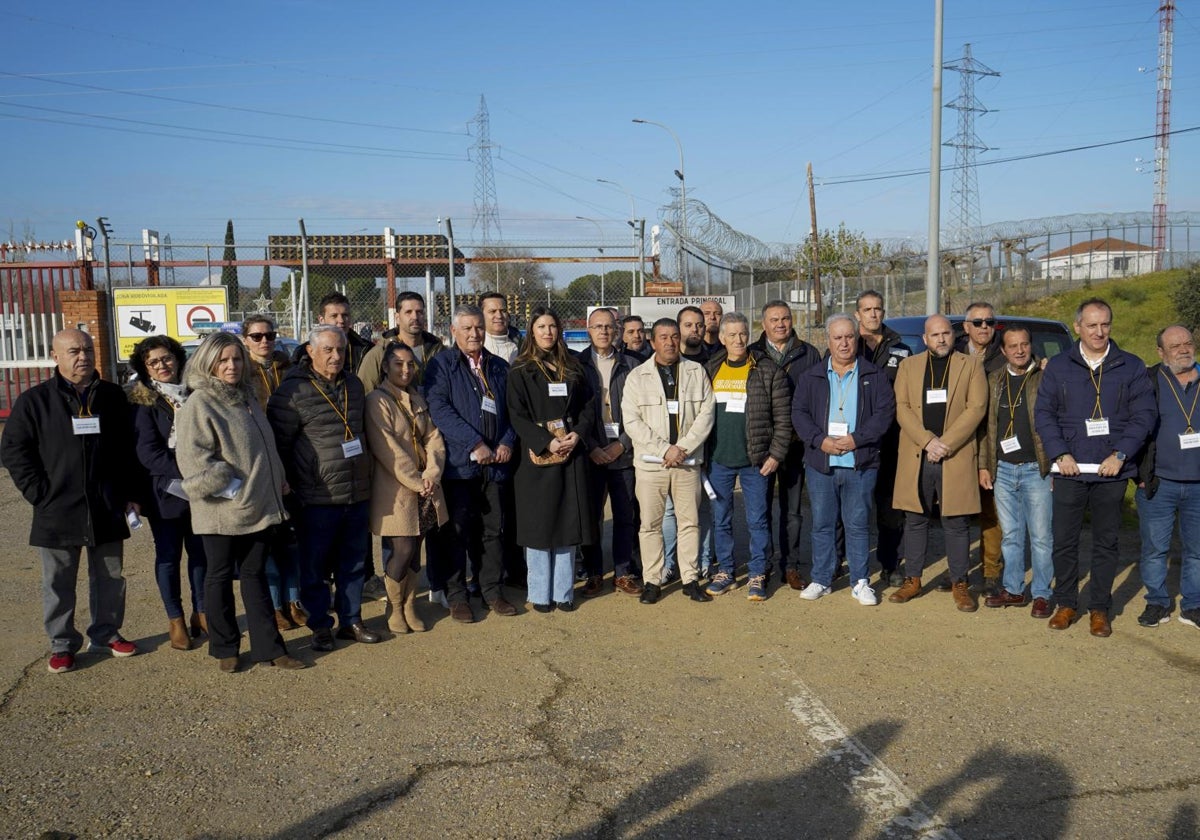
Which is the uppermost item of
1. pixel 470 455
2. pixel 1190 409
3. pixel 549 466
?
pixel 1190 409

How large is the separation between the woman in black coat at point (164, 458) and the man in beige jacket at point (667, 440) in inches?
116

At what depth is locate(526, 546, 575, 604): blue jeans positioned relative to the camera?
6555 millimetres

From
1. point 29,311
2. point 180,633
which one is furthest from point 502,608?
point 29,311

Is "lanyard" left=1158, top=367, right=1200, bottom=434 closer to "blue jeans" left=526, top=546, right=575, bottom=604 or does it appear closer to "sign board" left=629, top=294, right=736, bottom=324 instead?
"blue jeans" left=526, top=546, right=575, bottom=604

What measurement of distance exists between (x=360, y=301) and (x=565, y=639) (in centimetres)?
1341

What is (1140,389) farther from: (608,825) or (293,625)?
(293,625)

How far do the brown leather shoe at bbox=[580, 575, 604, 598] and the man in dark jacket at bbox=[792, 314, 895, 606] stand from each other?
58.1 inches

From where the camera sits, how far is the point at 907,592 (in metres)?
6.75

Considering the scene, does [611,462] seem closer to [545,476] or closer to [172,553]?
[545,476]

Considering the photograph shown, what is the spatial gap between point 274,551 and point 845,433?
3927 millimetres

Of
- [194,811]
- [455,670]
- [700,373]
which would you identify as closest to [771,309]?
[700,373]

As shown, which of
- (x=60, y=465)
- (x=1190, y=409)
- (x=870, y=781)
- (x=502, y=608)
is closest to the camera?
(x=870, y=781)

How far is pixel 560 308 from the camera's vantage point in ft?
58.7

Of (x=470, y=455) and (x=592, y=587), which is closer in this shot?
(x=470, y=455)
